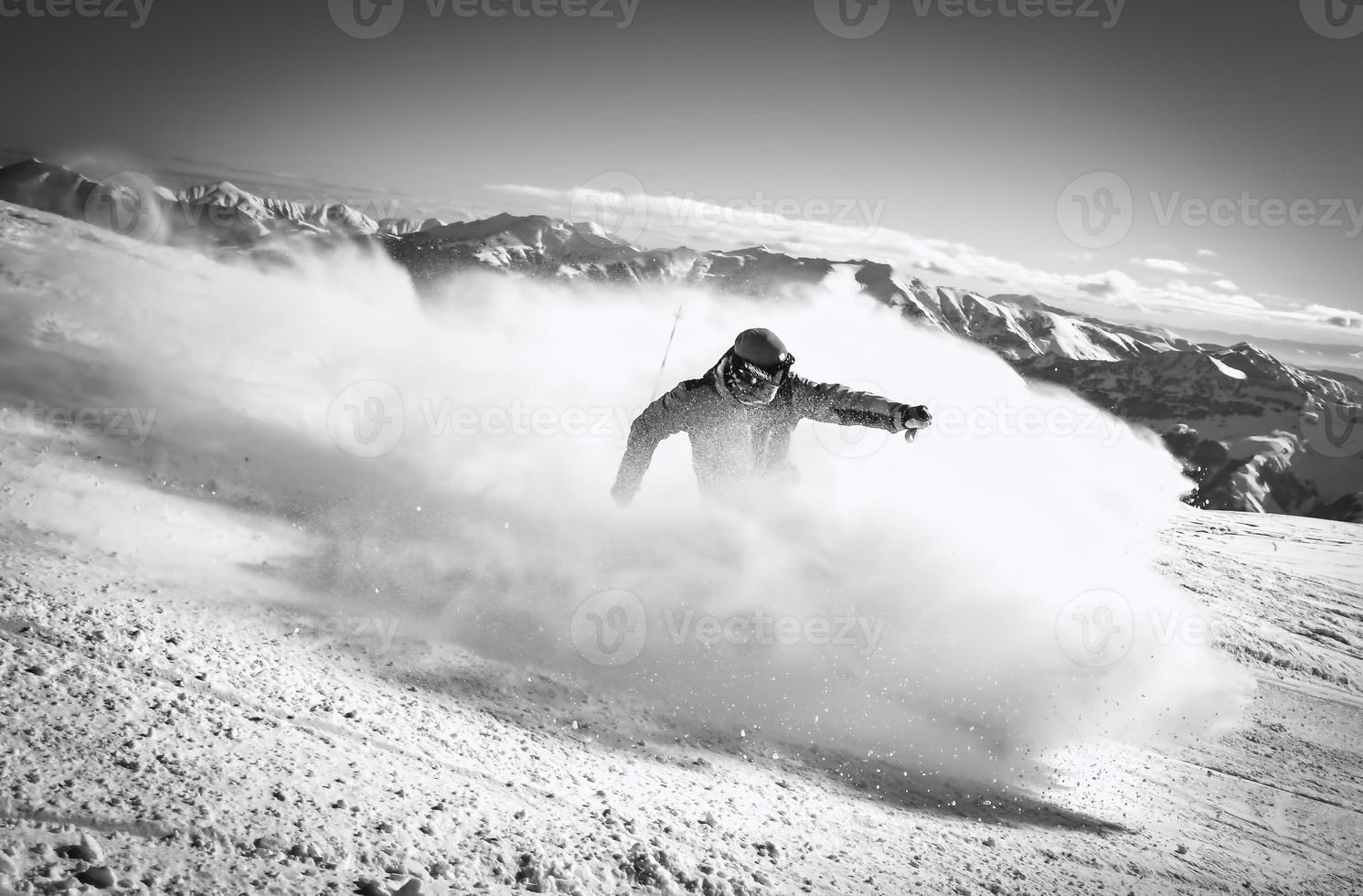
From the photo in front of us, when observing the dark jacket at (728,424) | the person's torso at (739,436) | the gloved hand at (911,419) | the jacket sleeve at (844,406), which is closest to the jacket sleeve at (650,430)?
the dark jacket at (728,424)

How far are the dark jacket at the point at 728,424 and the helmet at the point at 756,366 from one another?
1.19 feet

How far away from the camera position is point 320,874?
3.09 metres

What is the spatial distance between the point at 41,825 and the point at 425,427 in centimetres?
1120

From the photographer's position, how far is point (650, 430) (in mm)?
8820

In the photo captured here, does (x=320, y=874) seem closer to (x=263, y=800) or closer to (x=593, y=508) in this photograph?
(x=263, y=800)

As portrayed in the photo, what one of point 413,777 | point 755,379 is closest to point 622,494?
point 755,379

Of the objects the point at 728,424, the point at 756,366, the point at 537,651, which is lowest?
the point at 537,651

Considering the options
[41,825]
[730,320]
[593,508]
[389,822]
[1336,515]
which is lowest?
[389,822]

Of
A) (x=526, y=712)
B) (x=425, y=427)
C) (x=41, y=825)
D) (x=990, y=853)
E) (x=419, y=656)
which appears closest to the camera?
(x=41, y=825)

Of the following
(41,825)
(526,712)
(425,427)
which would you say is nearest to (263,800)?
(41,825)

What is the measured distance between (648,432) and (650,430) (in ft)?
0.15

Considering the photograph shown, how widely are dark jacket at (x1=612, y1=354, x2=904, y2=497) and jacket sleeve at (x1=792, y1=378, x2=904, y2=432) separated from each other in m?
0.01

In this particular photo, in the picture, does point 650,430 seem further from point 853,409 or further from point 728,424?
point 853,409

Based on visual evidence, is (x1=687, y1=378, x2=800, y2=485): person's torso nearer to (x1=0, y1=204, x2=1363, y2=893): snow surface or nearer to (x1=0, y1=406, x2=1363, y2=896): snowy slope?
(x1=0, y1=204, x2=1363, y2=893): snow surface
